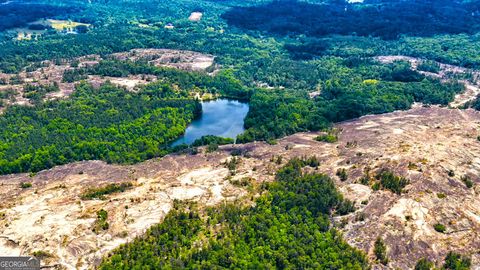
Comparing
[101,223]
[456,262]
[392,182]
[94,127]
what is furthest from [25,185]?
[456,262]

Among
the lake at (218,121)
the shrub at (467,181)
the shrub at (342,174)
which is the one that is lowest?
the lake at (218,121)

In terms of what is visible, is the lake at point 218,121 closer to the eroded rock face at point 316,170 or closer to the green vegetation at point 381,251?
the eroded rock face at point 316,170

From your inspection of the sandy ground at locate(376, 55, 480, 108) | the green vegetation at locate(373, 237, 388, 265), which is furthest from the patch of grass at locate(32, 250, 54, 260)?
the sandy ground at locate(376, 55, 480, 108)

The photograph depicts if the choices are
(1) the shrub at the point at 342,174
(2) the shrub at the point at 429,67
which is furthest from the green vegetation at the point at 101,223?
(2) the shrub at the point at 429,67
